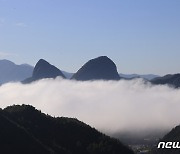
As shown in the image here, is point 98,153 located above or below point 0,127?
below

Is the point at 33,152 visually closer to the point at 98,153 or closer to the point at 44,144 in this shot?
the point at 44,144

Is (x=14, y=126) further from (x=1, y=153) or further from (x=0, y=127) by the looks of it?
(x=1, y=153)

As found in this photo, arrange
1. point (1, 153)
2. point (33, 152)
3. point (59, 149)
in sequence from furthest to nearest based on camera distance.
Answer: point (59, 149), point (33, 152), point (1, 153)

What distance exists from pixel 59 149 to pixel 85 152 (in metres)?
14.6

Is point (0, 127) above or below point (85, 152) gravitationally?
above

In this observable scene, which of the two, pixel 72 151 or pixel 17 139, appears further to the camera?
pixel 72 151

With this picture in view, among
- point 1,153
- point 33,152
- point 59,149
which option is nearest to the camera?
point 1,153

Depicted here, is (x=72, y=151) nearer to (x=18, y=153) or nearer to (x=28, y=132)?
(x=28, y=132)

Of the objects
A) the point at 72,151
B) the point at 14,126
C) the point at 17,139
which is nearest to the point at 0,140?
the point at 17,139

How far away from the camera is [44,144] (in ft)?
633

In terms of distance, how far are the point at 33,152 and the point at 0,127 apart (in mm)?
28817

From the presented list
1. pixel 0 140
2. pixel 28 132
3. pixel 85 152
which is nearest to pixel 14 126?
pixel 28 132

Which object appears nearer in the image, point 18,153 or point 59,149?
point 18,153

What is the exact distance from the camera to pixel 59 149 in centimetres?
19188
